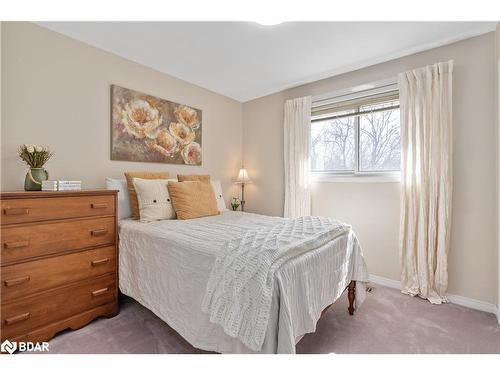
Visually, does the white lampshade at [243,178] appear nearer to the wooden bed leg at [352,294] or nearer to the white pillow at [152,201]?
the white pillow at [152,201]

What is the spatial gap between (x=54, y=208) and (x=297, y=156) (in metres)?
2.57

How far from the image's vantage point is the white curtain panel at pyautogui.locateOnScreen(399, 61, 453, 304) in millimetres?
2158

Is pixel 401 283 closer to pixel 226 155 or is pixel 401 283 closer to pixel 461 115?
pixel 461 115

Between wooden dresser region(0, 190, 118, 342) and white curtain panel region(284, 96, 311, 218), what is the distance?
6.93 feet

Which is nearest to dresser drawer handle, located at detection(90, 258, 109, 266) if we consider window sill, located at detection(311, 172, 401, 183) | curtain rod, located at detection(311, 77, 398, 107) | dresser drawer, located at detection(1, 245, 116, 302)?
dresser drawer, located at detection(1, 245, 116, 302)

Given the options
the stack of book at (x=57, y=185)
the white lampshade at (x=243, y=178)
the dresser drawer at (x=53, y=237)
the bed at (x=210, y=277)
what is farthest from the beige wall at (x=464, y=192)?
the stack of book at (x=57, y=185)

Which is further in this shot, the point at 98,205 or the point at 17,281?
the point at 98,205

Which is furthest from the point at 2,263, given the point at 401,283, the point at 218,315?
the point at 401,283

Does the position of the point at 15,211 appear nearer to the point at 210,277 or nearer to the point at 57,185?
the point at 57,185

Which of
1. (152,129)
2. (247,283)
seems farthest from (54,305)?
(152,129)

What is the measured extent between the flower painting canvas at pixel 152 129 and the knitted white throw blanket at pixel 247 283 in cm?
182

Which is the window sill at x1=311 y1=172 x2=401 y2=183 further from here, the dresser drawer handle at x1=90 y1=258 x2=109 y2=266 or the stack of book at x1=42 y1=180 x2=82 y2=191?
the stack of book at x1=42 y1=180 x2=82 y2=191

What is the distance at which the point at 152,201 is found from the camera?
2203 mm

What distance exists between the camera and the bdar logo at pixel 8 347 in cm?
145
